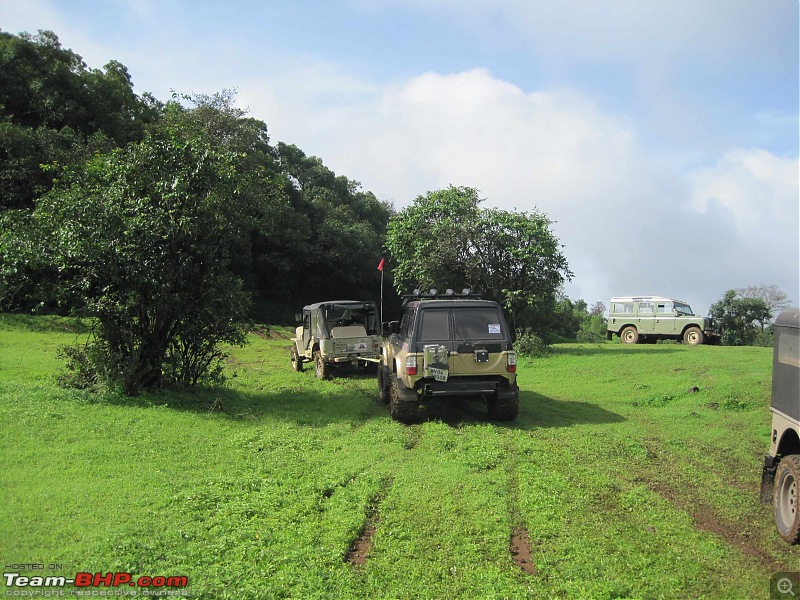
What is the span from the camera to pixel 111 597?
4.02 m

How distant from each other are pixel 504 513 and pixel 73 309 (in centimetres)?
844

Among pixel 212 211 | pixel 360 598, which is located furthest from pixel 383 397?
pixel 360 598

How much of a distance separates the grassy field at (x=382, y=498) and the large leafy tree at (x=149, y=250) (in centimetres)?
109

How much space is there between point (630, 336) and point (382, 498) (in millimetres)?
25811

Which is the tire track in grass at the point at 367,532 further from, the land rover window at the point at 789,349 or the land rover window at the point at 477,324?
the land rover window at the point at 477,324

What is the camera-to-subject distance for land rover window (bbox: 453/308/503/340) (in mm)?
10383

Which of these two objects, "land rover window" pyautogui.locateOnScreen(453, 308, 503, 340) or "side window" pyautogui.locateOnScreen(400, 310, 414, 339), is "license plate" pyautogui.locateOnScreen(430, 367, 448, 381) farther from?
"side window" pyautogui.locateOnScreen(400, 310, 414, 339)

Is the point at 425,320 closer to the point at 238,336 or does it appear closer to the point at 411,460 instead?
the point at 411,460

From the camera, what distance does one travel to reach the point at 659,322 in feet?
95.2

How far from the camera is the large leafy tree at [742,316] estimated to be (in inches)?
1371

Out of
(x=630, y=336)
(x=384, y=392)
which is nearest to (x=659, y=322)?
(x=630, y=336)
